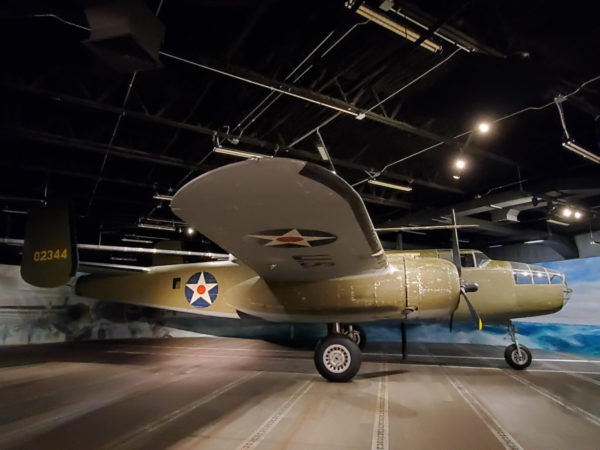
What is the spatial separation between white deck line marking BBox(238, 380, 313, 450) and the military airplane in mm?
807

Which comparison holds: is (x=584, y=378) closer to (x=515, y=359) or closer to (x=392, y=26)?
(x=515, y=359)

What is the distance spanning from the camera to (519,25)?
3.42 m

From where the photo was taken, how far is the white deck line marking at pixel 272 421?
2576 millimetres

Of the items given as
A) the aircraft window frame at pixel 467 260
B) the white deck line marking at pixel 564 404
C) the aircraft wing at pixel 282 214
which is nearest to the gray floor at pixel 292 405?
the white deck line marking at pixel 564 404

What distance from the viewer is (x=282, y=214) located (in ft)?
9.13

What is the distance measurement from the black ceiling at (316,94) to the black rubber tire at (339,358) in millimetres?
3464

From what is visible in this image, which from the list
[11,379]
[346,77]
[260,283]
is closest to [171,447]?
[260,283]

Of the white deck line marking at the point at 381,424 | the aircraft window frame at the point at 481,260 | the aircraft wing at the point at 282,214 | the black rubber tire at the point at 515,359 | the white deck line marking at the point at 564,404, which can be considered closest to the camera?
the aircraft wing at the point at 282,214

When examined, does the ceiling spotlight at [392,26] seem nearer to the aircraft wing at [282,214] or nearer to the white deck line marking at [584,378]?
the aircraft wing at [282,214]

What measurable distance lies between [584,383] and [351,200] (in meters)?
4.87

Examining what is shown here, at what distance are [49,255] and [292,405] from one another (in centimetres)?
512

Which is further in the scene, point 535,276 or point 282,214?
point 535,276

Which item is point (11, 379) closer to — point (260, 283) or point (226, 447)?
point (260, 283)

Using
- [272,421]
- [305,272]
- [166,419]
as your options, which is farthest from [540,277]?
[166,419]
